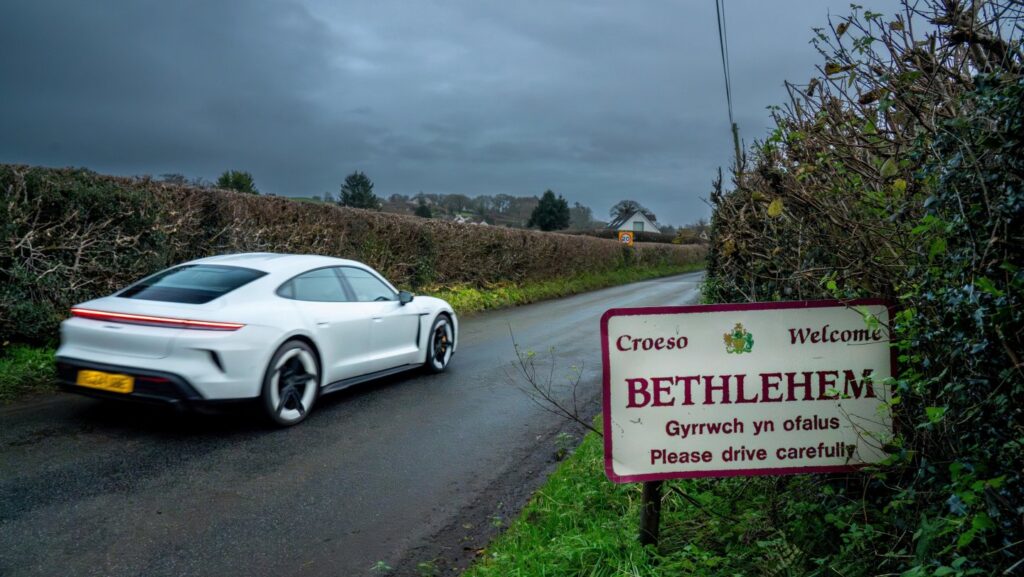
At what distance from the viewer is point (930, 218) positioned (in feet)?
7.52

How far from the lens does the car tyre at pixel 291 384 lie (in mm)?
5789

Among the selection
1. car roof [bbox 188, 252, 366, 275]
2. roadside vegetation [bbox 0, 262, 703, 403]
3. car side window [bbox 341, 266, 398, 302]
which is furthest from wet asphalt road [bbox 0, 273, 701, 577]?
car roof [bbox 188, 252, 366, 275]

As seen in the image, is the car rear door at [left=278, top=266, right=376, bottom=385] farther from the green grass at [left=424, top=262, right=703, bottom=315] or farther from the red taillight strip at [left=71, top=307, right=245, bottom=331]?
A: the green grass at [left=424, top=262, right=703, bottom=315]

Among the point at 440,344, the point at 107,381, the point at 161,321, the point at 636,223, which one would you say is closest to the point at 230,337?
the point at 161,321

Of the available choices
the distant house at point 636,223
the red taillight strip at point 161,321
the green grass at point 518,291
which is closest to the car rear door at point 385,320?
the red taillight strip at point 161,321

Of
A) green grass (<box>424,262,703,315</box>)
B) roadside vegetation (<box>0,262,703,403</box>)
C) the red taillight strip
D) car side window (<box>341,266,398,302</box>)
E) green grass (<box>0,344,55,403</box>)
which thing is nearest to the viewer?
the red taillight strip

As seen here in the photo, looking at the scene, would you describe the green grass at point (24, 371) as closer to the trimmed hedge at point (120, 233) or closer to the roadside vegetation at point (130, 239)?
the roadside vegetation at point (130, 239)

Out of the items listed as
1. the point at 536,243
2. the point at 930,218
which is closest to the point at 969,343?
the point at 930,218

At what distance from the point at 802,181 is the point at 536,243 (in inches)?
826

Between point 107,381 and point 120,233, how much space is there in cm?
386

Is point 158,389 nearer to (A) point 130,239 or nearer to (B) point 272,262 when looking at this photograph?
(B) point 272,262

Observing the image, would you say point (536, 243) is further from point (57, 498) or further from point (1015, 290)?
point (1015, 290)

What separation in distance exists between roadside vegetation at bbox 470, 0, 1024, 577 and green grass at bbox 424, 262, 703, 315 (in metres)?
13.8

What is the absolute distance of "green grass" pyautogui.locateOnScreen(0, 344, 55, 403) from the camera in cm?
670
